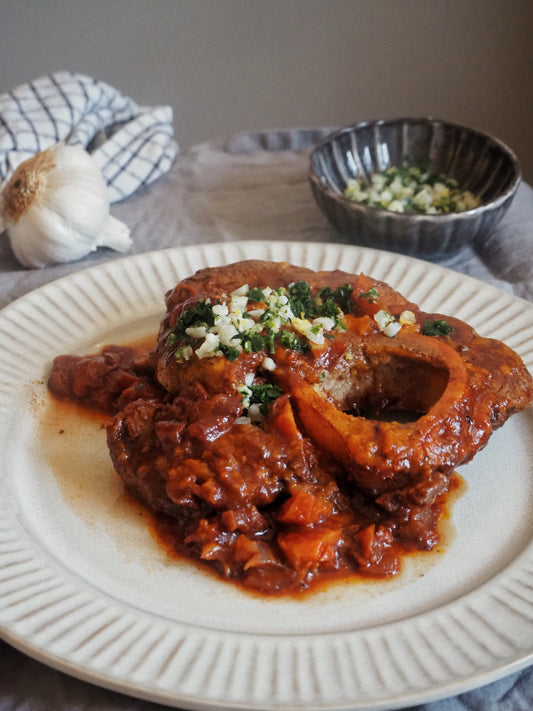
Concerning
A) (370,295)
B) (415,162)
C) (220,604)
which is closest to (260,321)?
(370,295)

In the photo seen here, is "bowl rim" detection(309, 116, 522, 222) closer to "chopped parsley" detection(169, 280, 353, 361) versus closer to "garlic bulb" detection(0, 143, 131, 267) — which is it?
"chopped parsley" detection(169, 280, 353, 361)

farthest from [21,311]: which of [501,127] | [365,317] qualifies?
[501,127]

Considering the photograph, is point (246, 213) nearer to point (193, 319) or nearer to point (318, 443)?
point (193, 319)

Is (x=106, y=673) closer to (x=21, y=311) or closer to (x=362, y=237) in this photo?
(x=21, y=311)

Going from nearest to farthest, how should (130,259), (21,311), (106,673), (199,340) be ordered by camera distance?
(106,673) → (199,340) → (21,311) → (130,259)

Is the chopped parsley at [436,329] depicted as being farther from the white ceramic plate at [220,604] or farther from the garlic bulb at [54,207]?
the garlic bulb at [54,207]
